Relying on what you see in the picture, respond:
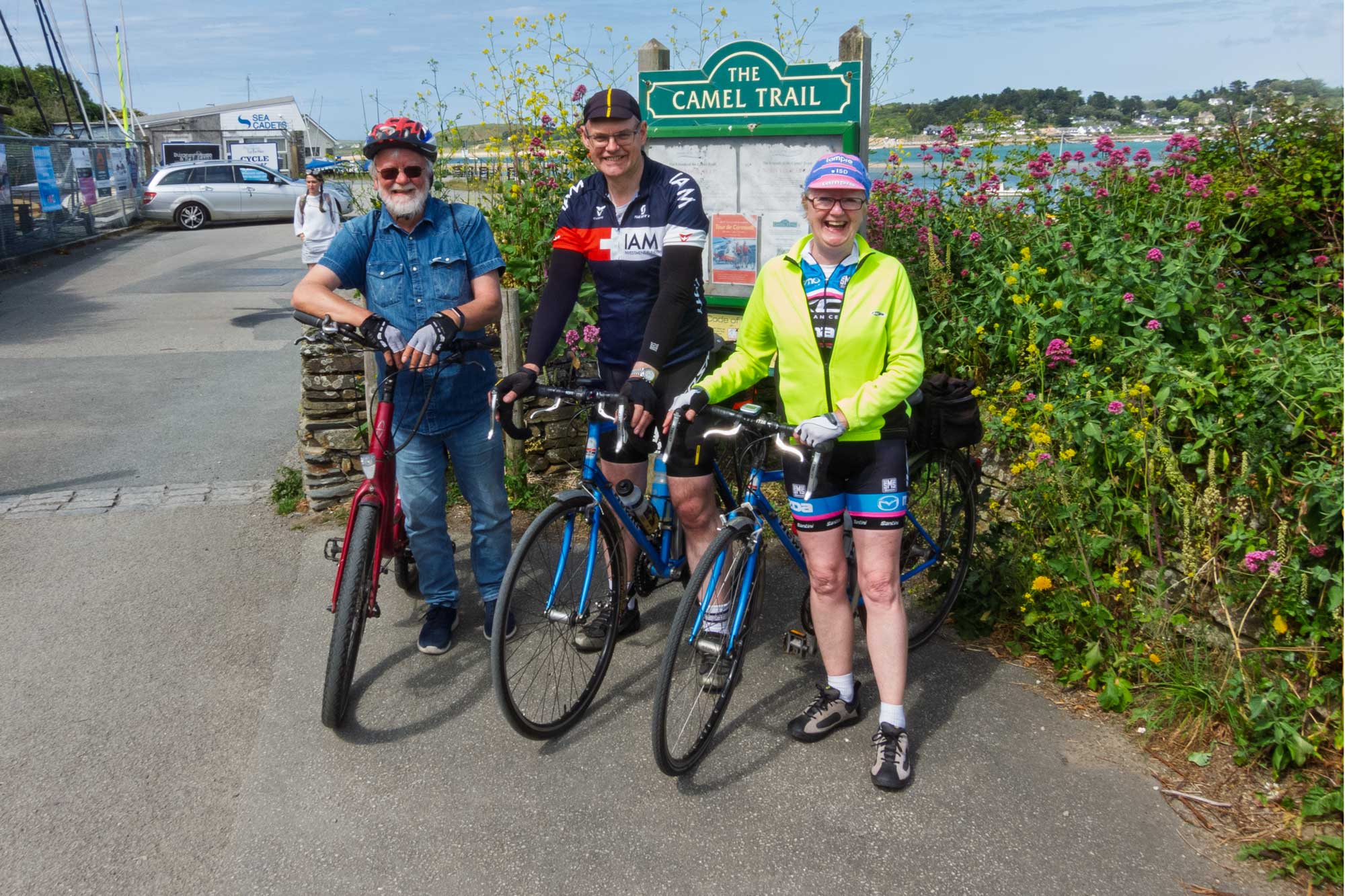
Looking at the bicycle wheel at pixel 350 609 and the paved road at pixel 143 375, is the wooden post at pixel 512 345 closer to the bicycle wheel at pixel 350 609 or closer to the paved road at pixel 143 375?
the paved road at pixel 143 375

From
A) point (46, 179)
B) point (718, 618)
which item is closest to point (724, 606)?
point (718, 618)

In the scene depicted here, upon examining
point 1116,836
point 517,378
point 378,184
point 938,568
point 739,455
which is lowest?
point 1116,836

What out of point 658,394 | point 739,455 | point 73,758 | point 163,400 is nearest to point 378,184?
point 658,394

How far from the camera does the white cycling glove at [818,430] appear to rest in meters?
3.24

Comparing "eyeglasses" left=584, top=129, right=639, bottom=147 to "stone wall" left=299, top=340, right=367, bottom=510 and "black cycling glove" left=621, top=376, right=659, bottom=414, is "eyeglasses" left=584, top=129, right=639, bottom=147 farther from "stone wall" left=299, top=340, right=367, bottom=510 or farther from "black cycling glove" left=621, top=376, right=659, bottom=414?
"stone wall" left=299, top=340, right=367, bottom=510

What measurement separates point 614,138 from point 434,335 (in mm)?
969

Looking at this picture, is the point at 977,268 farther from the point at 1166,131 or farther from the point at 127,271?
the point at 127,271

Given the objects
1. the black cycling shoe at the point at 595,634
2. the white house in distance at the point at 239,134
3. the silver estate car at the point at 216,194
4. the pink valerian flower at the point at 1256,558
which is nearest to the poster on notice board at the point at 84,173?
the silver estate car at the point at 216,194

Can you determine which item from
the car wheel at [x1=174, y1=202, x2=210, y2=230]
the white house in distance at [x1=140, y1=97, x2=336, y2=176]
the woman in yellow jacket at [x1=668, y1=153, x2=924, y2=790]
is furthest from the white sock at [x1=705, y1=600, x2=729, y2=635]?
the white house in distance at [x1=140, y1=97, x2=336, y2=176]

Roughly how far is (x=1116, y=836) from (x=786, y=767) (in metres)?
1.05

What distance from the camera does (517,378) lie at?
147 inches

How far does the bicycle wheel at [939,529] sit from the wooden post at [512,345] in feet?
7.91

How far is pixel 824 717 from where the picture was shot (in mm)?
3844

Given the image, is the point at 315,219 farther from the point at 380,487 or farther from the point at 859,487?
the point at 859,487
